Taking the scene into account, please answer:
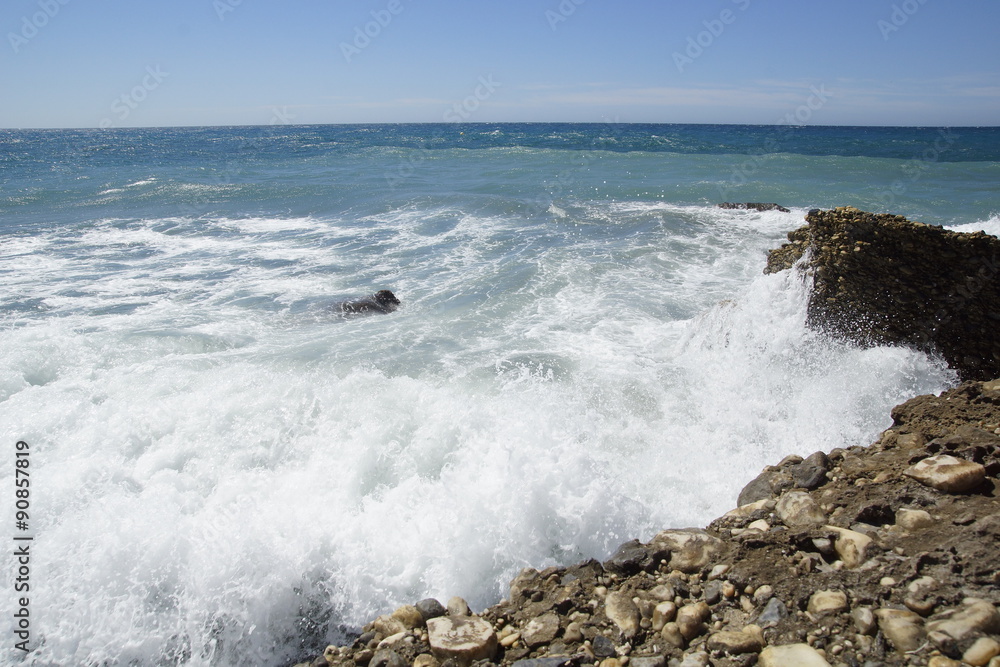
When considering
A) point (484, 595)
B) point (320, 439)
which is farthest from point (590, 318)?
point (484, 595)

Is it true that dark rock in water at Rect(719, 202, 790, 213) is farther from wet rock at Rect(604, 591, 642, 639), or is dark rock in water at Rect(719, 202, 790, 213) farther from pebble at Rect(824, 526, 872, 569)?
wet rock at Rect(604, 591, 642, 639)

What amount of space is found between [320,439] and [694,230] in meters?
12.7

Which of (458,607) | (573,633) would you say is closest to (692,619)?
(573,633)

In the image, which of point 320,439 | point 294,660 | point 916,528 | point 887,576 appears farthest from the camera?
point 320,439

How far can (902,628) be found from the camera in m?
2.48

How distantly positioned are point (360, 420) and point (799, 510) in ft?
13.7

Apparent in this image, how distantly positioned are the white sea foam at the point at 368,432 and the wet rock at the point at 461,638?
0.63m

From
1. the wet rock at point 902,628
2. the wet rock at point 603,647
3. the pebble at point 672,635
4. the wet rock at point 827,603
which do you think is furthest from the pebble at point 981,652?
the wet rock at point 603,647

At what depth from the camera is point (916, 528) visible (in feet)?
10.3

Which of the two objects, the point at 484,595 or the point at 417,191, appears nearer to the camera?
the point at 484,595

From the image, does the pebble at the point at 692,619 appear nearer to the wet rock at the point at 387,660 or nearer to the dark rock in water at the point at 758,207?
the wet rock at the point at 387,660

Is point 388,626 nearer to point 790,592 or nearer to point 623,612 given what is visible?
point 623,612

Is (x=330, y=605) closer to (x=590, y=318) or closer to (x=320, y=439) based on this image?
(x=320, y=439)

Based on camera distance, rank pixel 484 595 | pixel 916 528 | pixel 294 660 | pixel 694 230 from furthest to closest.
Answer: pixel 694 230, pixel 484 595, pixel 294 660, pixel 916 528
